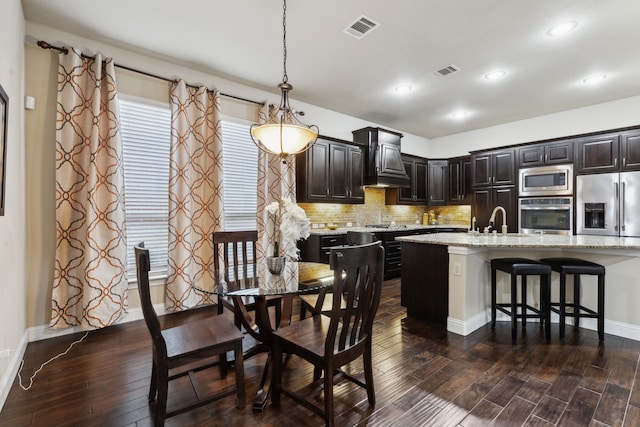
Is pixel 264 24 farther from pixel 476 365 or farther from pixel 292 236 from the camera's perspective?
pixel 476 365

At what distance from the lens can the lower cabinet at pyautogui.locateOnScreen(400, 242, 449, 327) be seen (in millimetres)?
3102

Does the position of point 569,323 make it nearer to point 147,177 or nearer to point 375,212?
point 375,212

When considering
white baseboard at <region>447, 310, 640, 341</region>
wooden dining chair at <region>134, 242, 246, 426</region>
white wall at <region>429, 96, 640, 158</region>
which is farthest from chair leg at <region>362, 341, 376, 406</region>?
white wall at <region>429, 96, 640, 158</region>

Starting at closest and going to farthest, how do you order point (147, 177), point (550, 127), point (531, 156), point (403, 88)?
1. point (147, 177)
2. point (403, 88)
3. point (531, 156)
4. point (550, 127)

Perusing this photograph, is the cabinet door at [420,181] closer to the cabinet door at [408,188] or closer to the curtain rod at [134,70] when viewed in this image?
the cabinet door at [408,188]

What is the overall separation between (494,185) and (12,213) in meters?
6.47

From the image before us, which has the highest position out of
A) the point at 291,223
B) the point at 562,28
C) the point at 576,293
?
the point at 562,28

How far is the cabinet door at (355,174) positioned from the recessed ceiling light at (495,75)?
214cm

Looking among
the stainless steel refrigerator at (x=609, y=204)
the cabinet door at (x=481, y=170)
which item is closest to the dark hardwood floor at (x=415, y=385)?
the stainless steel refrigerator at (x=609, y=204)

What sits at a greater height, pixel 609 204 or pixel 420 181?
pixel 420 181

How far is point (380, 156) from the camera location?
17.3 ft

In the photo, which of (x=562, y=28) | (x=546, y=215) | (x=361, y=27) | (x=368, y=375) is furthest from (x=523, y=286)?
(x=361, y=27)

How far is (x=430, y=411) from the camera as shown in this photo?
1.79m

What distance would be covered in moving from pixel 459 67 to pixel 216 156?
316 cm
